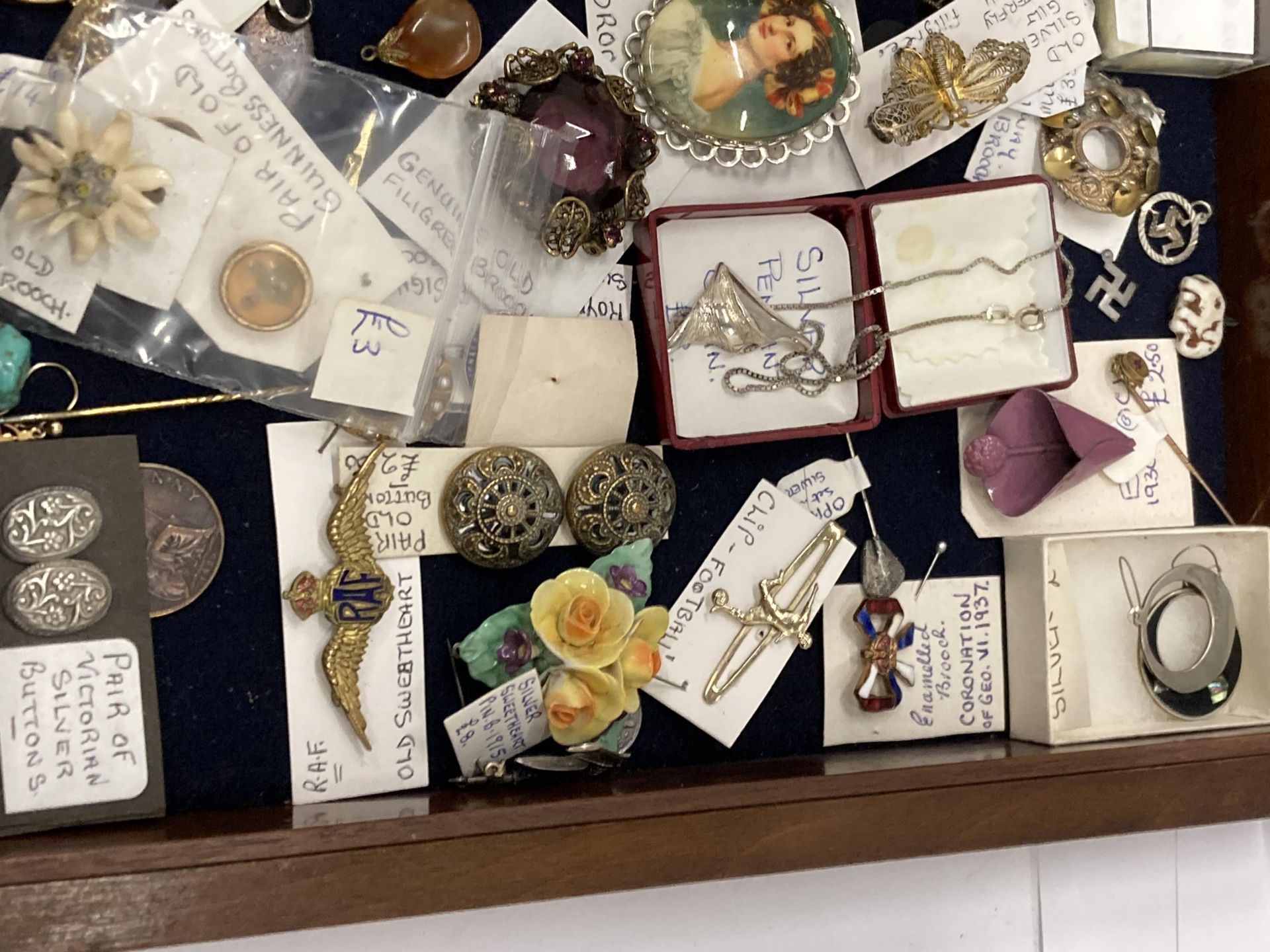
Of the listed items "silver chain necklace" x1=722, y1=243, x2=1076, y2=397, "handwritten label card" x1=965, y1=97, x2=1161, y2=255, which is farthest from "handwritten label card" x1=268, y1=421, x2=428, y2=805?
"handwritten label card" x1=965, y1=97, x2=1161, y2=255

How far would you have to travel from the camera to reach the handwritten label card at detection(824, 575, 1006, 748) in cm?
106

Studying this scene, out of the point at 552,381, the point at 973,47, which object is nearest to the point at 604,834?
the point at 552,381

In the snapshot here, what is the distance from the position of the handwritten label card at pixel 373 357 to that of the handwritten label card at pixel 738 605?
1.06 feet

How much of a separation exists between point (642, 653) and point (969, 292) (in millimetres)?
488

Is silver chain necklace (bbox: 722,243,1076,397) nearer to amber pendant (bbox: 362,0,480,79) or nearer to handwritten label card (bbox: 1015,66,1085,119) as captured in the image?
handwritten label card (bbox: 1015,66,1085,119)

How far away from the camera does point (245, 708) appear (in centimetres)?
91

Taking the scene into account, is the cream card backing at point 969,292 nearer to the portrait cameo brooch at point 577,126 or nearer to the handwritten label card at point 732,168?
the handwritten label card at point 732,168

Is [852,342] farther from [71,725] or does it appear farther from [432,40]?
[71,725]

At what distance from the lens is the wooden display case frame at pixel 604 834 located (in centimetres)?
76

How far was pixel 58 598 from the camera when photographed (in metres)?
0.83

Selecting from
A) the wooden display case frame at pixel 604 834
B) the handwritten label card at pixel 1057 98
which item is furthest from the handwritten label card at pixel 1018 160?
the wooden display case frame at pixel 604 834

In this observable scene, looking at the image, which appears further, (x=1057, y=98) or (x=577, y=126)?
(x=1057, y=98)

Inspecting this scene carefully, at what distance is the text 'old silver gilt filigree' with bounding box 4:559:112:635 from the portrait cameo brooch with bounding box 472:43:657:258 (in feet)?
1.49

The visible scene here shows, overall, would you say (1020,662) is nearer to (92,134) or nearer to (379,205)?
(379,205)
